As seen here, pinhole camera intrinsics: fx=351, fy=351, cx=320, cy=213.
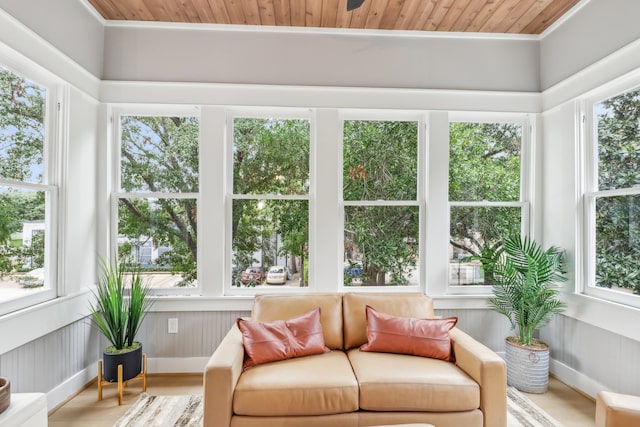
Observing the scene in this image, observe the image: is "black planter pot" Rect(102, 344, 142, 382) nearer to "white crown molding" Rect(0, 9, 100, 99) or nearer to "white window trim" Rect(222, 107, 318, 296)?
"white window trim" Rect(222, 107, 318, 296)

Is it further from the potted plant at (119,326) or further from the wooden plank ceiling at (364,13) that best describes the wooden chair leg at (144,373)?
the wooden plank ceiling at (364,13)

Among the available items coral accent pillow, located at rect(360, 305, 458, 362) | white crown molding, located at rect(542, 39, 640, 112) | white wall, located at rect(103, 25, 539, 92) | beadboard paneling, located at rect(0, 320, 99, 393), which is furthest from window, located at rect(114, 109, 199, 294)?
white crown molding, located at rect(542, 39, 640, 112)

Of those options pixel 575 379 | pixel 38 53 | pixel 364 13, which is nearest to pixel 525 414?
pixel 575 379

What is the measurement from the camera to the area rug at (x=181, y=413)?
228cm

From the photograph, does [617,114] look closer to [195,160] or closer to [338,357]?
[338,357]

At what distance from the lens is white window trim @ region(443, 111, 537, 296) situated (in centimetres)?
322

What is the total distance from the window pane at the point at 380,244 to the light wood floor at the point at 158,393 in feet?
4.50

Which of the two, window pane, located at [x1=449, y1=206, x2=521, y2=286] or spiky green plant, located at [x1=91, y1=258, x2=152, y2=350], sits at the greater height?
window pane, located at [x1=449, y1=206, x2=521, y2=286]

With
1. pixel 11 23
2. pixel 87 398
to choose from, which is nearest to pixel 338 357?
pixel 87 398

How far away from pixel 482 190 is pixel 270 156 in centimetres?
198

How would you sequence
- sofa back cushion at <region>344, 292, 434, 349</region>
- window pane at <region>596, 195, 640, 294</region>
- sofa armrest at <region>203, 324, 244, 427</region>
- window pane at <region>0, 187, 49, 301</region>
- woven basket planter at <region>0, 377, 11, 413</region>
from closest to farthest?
woven basket planter at <region>0, 377, 11, 413</region> → sofa armrest at <region>203, 324, 244, 427</region> → window pane at <region>0, 187, 49, 301</region> → window pane at <region>596, 195, 640, 294</region> → sofa back cushion at <region>344, 292, 434, 349</region>

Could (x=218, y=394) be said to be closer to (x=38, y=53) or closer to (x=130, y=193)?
(x=130, y=193)

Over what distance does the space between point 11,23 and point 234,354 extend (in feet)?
7.61

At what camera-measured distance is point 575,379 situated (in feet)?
9.11
